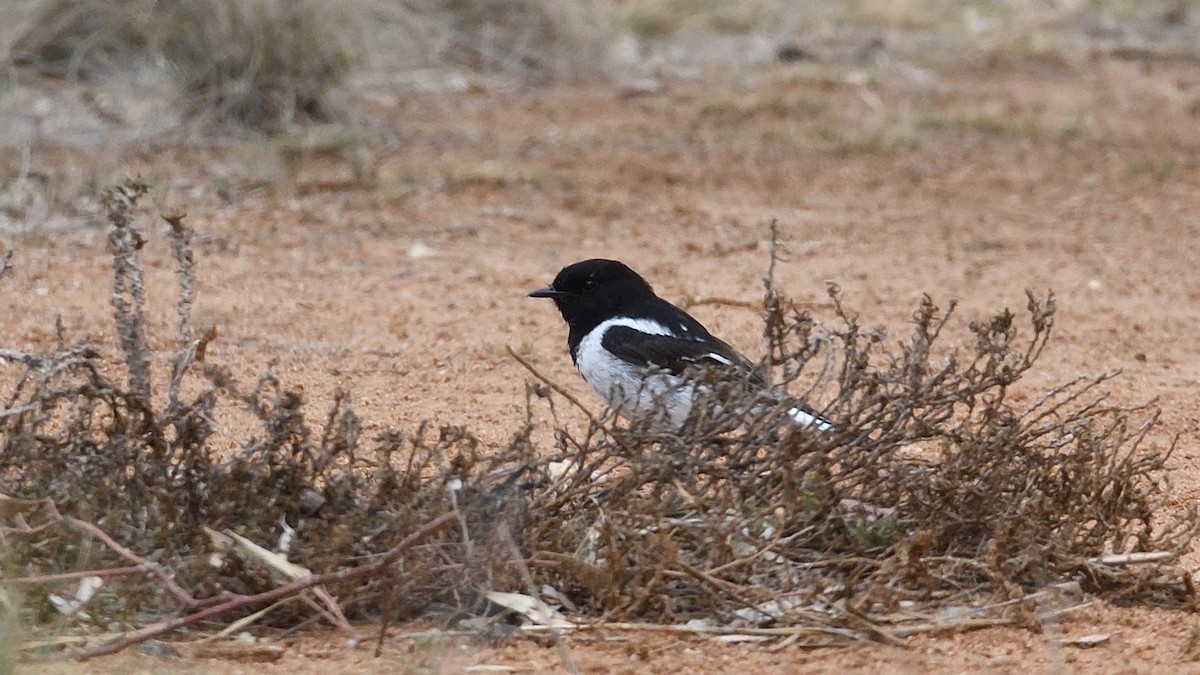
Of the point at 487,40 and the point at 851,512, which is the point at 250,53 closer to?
the point at 487,40

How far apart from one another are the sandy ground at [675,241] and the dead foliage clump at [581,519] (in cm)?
12

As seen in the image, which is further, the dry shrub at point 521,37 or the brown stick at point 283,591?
the dry shrub at point 521,37

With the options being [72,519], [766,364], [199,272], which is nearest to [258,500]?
[72,519]

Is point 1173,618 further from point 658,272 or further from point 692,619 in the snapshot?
point 658,272

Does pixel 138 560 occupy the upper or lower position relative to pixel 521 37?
lower

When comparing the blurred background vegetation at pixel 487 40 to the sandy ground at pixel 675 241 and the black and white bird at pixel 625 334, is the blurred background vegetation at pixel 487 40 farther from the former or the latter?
the black and white bird at pixel 625 334

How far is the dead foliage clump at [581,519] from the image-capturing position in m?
3.73

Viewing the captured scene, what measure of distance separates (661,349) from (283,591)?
208 cm

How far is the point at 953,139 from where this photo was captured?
35.3ft

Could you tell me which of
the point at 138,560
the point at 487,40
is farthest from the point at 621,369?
the point at 487,40

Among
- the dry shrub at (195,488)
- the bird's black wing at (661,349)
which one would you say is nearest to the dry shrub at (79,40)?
the bird's black wing at (661,349)

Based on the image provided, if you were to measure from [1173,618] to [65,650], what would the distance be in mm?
2368

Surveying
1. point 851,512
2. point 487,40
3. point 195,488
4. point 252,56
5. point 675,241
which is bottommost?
point 851,512

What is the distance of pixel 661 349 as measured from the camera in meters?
5.42
